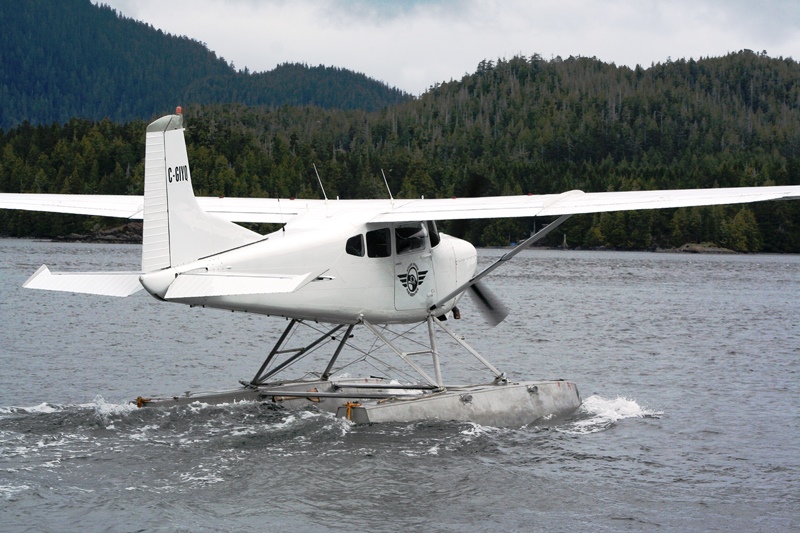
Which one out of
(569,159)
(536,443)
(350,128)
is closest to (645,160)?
(569,159)

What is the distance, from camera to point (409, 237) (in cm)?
1288

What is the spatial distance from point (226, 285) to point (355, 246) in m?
2.26

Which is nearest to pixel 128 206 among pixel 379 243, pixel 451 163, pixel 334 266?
pixel 334 266

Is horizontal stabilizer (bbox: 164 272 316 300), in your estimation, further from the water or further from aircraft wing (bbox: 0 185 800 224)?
aircraft wing (bbox: 0 185 800 224)

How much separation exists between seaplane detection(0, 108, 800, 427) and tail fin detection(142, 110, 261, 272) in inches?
0.5

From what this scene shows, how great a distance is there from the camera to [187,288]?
10.4 metres

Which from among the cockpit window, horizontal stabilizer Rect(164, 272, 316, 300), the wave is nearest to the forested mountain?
the wave

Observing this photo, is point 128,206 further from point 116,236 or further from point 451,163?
point 451,163

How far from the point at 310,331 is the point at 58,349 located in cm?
681

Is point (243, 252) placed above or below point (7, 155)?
below

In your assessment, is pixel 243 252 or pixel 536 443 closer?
pixel 243 252

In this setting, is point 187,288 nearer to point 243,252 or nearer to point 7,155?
point 243,252

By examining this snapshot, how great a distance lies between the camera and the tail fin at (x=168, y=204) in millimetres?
10750

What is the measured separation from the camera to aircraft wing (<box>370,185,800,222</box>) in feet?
39.2
